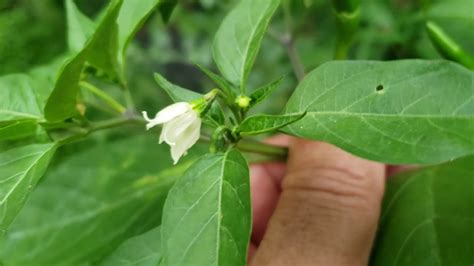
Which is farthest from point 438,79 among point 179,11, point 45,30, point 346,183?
point 45,30

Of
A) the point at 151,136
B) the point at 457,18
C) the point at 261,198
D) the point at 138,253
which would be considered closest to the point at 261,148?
the point at 138,253

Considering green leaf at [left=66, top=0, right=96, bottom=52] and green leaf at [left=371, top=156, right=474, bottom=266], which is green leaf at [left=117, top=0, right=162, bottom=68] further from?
green leaf at [left=371, top=156, right=474, bottom=266]

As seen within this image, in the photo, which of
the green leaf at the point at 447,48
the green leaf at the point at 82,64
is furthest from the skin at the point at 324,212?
the green leaf at the point at 82,64

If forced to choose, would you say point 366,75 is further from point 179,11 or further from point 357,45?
point 179,11

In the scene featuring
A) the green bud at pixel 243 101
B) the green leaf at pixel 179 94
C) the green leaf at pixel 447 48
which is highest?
the green leaf at pixel 179 94

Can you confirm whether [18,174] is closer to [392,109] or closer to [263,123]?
[263,123]

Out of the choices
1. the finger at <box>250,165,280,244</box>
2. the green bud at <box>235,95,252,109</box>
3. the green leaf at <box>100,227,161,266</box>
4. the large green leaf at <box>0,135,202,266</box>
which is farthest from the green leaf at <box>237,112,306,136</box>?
the finger at <box>250,165,280,244</box>

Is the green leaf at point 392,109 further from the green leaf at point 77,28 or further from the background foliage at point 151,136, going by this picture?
the green leaf at point 77,28
